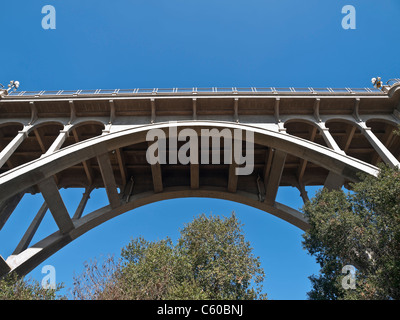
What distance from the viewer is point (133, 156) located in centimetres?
2092

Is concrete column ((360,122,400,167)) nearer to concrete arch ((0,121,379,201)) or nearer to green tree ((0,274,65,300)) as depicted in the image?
concrete arch ((0,121,379,201))

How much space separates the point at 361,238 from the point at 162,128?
12125mm

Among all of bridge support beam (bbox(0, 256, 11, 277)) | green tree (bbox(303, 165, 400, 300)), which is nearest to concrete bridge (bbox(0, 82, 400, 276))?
bridge support beam (bbox(0, 256, 11, 277))

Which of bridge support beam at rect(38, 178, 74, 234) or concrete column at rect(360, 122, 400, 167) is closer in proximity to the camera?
concrete column at rect(360, 122, 400, 167)

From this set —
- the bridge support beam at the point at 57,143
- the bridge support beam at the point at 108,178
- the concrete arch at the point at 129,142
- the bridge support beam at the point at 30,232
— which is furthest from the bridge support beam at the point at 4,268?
the bridge support beam at the point at 108,178

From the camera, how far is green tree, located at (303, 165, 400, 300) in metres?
9.00

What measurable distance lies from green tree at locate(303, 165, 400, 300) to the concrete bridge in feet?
10.8

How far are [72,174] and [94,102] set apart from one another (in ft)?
23.9

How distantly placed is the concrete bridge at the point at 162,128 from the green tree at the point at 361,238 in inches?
130

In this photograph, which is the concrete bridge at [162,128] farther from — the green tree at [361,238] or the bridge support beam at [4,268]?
the green tree at [361,238]

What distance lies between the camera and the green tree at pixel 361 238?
354 inches

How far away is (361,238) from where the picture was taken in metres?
9.98
